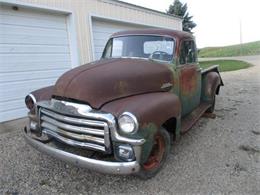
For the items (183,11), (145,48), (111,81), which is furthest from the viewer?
(183,11)

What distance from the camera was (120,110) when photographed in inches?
121

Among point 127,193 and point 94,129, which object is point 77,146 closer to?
point 94,129

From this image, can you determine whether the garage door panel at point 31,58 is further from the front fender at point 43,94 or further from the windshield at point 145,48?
the windshield at point 145,48

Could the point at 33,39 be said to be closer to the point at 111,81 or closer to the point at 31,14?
the point at 31,14

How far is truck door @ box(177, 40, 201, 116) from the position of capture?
4.63m

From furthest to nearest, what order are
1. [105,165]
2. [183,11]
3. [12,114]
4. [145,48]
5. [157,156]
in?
[183,11] < [12,114] < [145,48] < [157,156] < [105,165]

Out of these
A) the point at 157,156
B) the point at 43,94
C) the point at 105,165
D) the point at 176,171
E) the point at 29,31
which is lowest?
the point at 176,171

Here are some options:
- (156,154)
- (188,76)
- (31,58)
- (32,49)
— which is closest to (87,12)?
(32,49)

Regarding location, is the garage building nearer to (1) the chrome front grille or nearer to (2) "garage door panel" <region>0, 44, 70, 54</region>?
(2) "garage door panel" <region>0, 44, 70, 54</region>

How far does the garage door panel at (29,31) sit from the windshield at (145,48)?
282 cm

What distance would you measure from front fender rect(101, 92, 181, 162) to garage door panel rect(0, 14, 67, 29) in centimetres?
425

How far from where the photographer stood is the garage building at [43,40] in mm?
6234

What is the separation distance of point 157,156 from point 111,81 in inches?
47.2

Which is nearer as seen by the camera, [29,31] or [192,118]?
[192,118]
